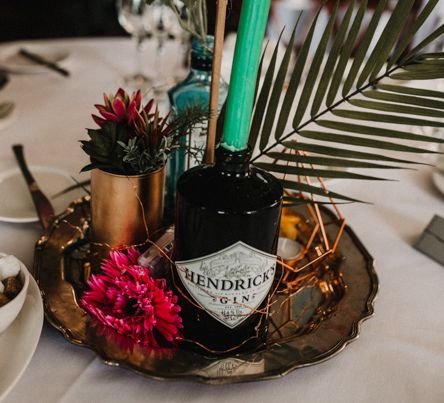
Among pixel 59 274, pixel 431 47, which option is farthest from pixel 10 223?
pixel 431 47

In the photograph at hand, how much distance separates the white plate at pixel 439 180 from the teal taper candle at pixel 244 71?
0.47 meters

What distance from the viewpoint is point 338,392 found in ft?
1.47

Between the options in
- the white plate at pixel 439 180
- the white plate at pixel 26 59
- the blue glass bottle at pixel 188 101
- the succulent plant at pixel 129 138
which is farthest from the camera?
the white plate at pixel 26 59

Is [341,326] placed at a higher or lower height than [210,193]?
lower

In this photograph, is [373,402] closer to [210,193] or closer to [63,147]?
[210,193]

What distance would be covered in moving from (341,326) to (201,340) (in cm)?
14

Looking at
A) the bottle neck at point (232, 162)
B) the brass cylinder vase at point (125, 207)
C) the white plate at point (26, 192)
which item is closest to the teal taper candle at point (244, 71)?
the bottle neck at point (232, 162)

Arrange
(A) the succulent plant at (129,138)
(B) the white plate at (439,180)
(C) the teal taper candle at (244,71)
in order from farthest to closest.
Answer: (B) the white plate at (439,180), (A) the succulent plant at (129,138), (C) the teal taper candle at (244,71)

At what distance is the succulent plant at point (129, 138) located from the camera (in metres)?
0.47

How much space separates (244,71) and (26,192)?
16.6 inches

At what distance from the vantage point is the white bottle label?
0.42 m

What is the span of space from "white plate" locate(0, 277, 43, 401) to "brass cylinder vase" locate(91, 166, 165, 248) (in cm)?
9

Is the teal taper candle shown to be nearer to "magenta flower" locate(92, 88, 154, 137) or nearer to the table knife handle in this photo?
"magenta flower" locate(92, 88, 154, 137)

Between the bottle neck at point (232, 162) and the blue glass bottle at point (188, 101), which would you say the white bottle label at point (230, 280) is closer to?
the bottle neck at point (232, 162)
